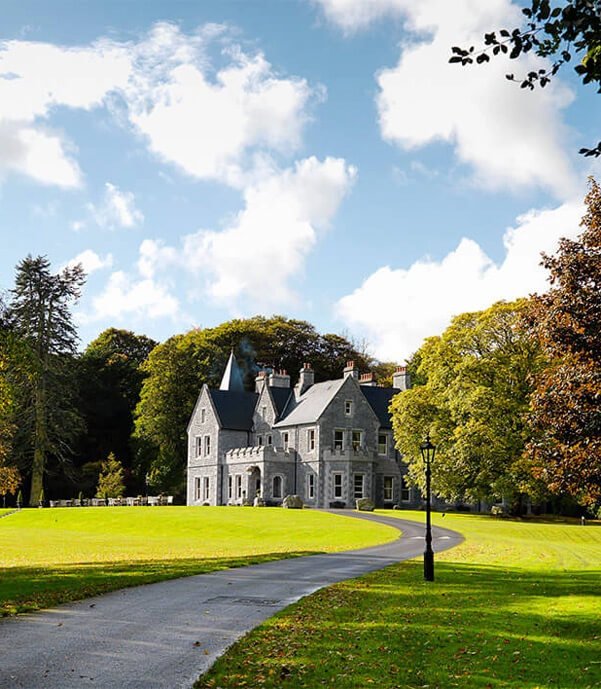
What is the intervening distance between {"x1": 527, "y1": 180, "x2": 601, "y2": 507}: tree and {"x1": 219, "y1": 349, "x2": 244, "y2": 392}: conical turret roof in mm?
51783

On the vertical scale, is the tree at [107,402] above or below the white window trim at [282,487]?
above

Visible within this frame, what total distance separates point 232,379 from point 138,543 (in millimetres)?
40284

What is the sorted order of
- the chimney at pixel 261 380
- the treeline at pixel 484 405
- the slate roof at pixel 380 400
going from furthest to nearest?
the chimney at pixel 261 380
the slate roof at pixel 380 400
the treeline at pixel 484 405

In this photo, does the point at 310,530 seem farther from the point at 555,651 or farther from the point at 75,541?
the point at 555,651

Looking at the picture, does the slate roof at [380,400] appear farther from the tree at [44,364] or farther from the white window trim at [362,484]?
the tree at [44,364]

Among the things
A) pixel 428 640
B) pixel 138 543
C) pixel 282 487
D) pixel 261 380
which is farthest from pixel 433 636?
pixel 261 380

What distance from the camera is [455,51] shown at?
8.87m

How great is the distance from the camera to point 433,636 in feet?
46.6

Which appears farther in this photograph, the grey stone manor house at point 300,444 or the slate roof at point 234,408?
the slate roof at point 234,408

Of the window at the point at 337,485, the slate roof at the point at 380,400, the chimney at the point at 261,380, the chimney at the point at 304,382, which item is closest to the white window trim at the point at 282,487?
the window at the point at 337,485

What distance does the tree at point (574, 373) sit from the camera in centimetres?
2472

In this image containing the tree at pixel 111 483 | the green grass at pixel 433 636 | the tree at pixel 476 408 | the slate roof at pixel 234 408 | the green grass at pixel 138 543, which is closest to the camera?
the green grass at pixel 433 636

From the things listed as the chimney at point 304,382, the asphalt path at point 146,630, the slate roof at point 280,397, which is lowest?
the asphalt path at point 146,630

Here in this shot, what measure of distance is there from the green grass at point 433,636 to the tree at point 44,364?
5466cm
